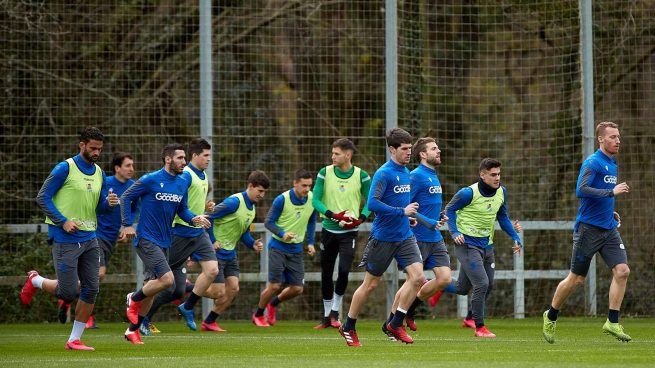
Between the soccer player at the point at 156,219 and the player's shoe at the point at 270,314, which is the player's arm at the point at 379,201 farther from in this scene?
the player's shoe at the point at 270,314

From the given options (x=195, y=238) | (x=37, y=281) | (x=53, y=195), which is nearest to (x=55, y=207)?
(x=53, y=195)

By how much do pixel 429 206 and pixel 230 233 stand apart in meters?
3.23

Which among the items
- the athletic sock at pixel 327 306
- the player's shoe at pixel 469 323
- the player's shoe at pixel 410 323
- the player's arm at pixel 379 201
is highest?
the player's arm at pixel 379 201

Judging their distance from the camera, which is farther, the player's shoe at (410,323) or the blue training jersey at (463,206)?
the player's shoe at (410,323)

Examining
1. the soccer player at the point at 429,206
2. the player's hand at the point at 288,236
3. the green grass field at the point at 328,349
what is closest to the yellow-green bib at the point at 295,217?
the player's hand at the point at 288,236

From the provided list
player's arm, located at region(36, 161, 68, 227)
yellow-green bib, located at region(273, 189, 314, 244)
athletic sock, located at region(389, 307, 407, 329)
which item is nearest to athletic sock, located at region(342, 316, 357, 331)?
athletic sock, located at region(389, 307, 407, 329)

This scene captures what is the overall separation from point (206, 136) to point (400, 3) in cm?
411

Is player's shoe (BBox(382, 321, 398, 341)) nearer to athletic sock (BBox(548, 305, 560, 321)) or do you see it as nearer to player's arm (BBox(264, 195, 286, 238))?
athletic sock (BBox(548, 305, 560, 321))

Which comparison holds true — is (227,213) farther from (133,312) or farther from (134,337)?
(134,337)

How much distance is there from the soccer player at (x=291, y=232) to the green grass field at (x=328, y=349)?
0.63 metres

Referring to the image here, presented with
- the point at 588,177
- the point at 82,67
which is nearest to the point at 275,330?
the point at 588,177

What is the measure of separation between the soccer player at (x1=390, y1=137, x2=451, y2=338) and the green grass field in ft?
2.17

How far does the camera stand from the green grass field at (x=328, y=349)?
11.0m

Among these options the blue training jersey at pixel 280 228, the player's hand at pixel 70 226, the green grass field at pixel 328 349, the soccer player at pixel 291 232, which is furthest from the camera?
the soccer player at pixel 291 232
